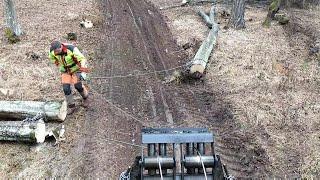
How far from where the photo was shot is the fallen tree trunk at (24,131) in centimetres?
926

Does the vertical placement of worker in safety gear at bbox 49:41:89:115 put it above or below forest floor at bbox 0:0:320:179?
above

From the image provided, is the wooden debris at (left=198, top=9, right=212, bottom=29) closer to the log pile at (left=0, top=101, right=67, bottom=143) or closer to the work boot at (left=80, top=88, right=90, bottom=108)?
the work boot at (left=80, top=88, right=90, bottom=108)

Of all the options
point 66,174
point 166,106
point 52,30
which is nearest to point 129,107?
point 166,106

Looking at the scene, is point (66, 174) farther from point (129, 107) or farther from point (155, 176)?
point (129, 107)

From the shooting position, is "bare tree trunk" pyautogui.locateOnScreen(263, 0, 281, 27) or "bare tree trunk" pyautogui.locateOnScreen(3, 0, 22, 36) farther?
"bare tree trunk" pyautogui.locateOnScreen(263, 0, 281, 27)

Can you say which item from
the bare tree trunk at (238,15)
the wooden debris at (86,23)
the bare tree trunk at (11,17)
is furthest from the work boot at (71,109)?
the bare tree trunk at (238,15)

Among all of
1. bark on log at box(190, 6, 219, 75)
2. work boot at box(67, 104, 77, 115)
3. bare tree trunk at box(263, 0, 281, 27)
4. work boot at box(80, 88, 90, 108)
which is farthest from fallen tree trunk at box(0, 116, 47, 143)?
bare tree trunk at box(263, 0, 281, 27)

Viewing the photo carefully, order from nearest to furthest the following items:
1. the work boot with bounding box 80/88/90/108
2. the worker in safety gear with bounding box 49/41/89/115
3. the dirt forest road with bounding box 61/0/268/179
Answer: the dirt forest road with bounding box 61/0/268/179
the worker in safety gear with bounding box 49/41/89/115
the work boot with bounding box 80/88/90/108

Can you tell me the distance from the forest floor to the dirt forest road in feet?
0.08

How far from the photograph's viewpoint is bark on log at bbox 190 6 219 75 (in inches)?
495

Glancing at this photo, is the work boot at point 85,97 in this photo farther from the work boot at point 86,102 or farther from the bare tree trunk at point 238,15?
the bare tree trunk at point 238,15

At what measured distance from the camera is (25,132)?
30.4 ft

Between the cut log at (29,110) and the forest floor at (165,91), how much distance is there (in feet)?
1.48

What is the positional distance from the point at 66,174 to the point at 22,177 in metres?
0.80
